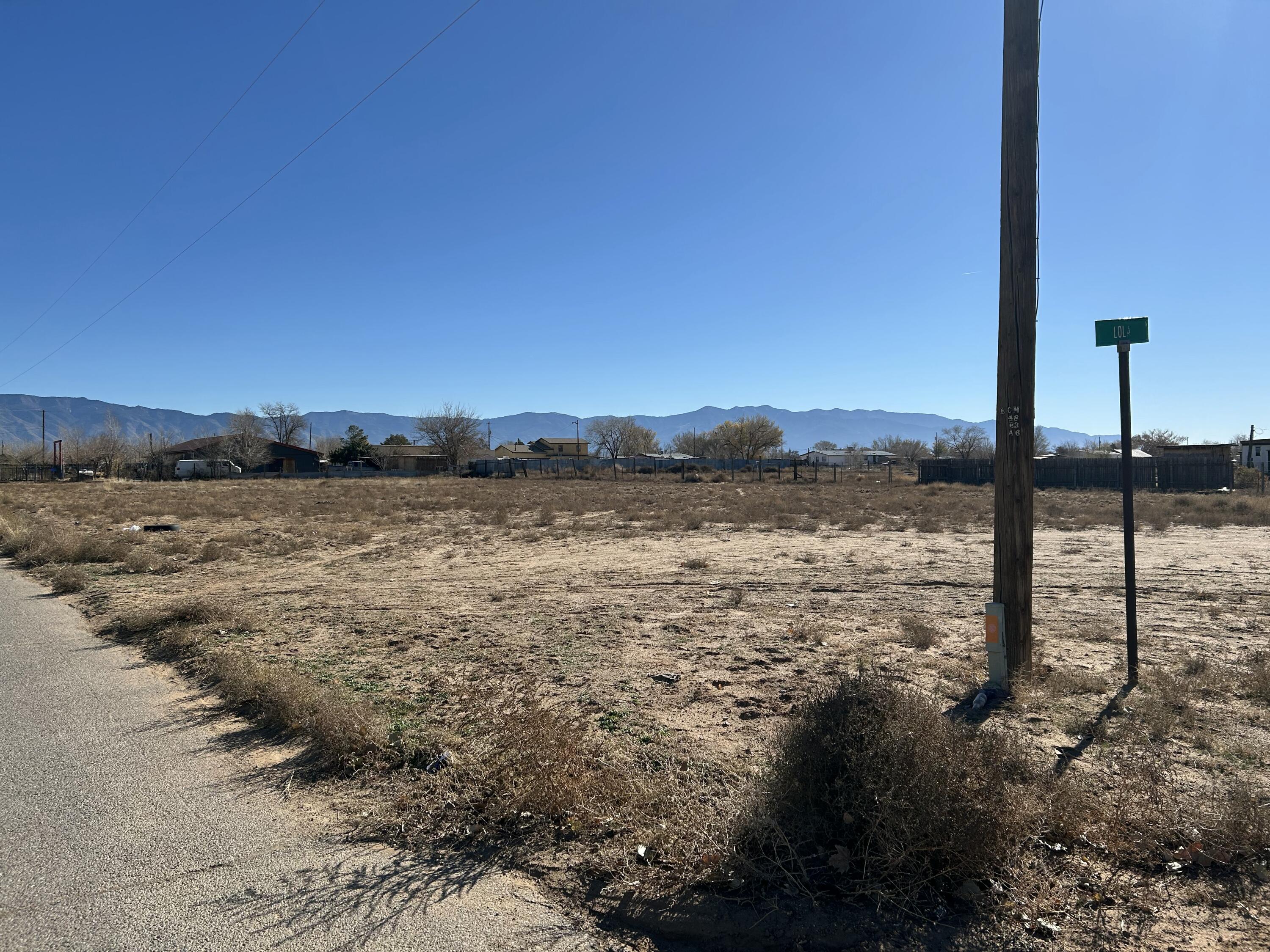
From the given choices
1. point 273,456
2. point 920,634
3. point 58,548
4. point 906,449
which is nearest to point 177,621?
point 920,634

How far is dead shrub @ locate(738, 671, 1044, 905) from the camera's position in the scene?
3.34m

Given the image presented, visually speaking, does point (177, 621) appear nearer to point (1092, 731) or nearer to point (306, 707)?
point (306, 707)

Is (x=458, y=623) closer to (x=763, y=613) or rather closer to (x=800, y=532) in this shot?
(x=763, y=613)

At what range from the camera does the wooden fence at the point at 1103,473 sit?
44.0m

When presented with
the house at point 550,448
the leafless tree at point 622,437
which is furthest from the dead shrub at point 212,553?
the leafless tree at point 622,437

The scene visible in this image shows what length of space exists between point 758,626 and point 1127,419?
4.71 m

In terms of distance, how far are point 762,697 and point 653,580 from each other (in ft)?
23.6

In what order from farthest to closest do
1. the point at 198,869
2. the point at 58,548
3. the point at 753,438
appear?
the point at 753,438 → the point at 58,548 → the point at 198,869

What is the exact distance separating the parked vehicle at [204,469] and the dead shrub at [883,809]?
86219 millimetres

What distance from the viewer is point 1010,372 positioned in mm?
6461

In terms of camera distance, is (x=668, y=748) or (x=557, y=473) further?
(x=557, y=473)

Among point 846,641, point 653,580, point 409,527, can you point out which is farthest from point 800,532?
point 846,641

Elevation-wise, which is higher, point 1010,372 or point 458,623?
point 1010,372

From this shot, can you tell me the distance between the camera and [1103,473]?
1905 inches
